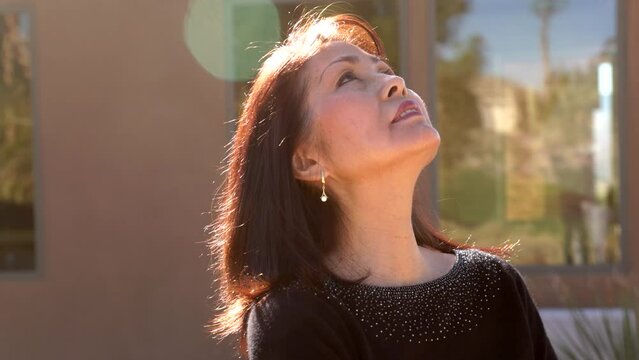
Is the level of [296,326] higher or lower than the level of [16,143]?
lower

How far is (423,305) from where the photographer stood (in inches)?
69.7

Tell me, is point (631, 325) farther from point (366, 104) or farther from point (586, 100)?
point (586, 100)

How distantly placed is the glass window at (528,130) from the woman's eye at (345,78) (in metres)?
4.57

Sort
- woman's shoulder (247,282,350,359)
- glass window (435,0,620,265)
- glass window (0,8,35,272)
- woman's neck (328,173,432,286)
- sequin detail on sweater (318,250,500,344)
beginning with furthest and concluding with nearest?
1. glass window (0,8,35,272)
2. glass window (435,0,620,265)
3. woman's neck (328,173,432,286)
4. sequin detail on sweater (318,250,500,344)
5. woman's shoulder (247,282,350,359)

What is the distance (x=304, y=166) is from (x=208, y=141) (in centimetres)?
448

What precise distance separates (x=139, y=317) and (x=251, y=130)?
475 centimetres

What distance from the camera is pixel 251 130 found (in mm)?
1847

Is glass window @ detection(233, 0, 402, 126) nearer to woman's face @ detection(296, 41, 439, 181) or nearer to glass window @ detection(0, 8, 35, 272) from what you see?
glass window @ detection(0, 8, 35, 272)

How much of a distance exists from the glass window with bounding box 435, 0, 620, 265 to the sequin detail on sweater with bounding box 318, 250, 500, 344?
4539mm

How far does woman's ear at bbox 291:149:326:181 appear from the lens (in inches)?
72.5

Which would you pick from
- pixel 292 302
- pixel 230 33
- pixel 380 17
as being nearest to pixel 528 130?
pixel 380 17

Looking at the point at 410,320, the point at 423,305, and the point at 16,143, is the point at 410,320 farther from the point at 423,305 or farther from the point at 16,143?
the point at 16,143

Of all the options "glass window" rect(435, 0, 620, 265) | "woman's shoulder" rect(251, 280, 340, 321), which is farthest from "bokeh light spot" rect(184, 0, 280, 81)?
"woman's shoulder" rect(251, 280, 340, 321)

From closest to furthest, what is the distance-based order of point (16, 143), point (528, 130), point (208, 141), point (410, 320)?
point (410, 320), point (208, 141), point (528, 130), point (16, 143)
